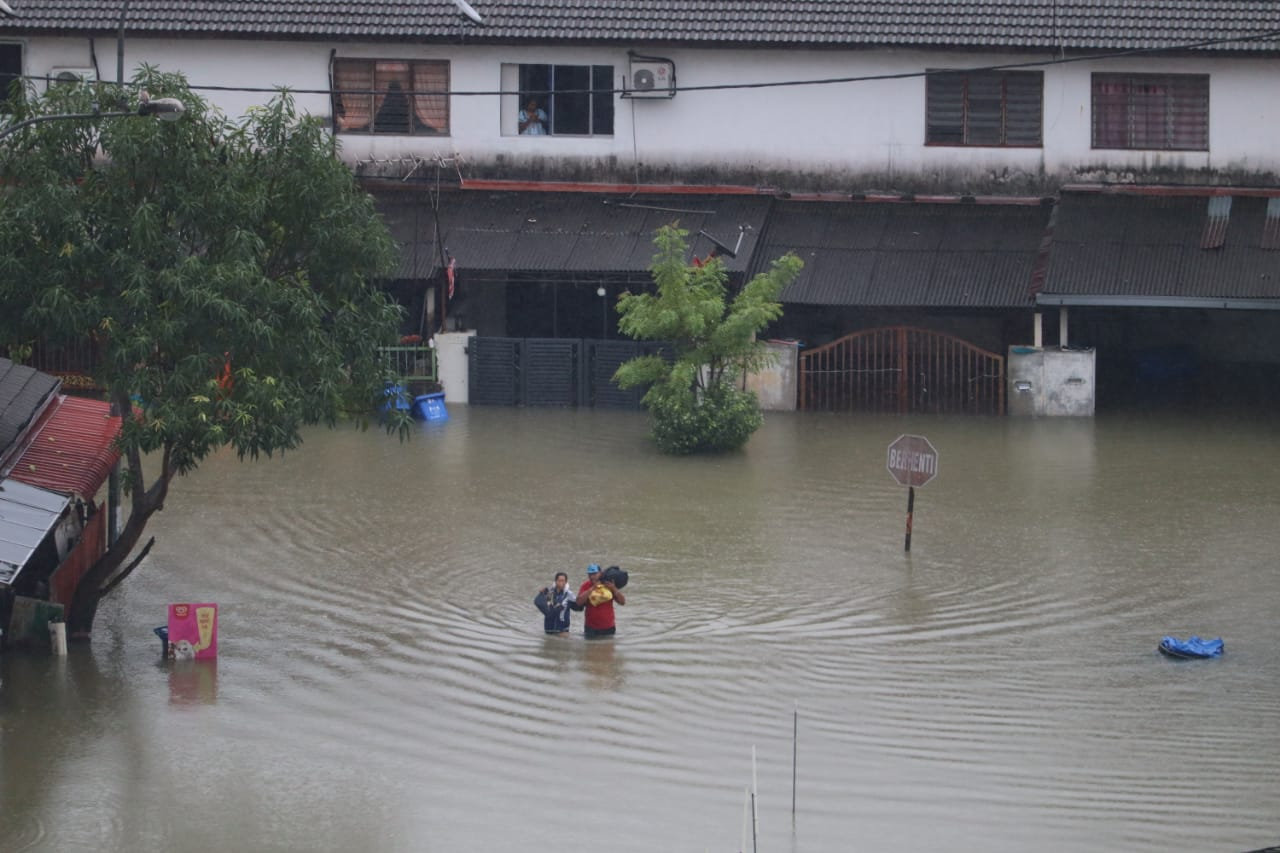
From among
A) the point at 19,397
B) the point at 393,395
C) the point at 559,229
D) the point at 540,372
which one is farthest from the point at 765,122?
the point at 19,397

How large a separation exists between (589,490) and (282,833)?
42.8 ft

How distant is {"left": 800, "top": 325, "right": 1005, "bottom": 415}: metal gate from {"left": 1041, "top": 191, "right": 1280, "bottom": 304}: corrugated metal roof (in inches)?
75.1

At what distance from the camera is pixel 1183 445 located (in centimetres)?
2983

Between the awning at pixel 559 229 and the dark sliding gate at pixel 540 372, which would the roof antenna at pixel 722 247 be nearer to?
the awning at pixel 559 229

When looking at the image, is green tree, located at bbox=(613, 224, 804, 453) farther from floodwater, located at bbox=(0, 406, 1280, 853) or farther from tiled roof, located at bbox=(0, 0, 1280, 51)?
tiled roof, located at bbox=(0, 0, 1280, 51)

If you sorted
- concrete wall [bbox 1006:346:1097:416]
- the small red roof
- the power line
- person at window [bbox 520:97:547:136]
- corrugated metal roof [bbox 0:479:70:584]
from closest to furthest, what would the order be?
corrugated metal roof [bbox 0:479:70:584] → the small red roof → the power line → concrete wall [bbox 1006:346:1097:416] → person at window [bbox 520:97:547:136]

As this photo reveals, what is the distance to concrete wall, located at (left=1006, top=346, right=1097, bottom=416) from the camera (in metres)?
32.2

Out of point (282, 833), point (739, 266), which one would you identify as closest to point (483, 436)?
point (739, 266)

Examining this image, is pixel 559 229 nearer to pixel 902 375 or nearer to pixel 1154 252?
pixel 902 375

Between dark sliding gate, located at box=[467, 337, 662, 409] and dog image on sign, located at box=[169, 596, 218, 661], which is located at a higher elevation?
dark sliding gate, located at box=[467, 337, 662, 409]

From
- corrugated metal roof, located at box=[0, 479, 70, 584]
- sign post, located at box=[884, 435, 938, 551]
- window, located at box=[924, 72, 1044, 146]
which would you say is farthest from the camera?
window, located at box=[924, 72, 1044, 146]

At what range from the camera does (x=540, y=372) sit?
110ft

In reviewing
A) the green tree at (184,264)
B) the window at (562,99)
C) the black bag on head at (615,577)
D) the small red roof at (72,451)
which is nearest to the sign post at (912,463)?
the black bag on head at (615,577)

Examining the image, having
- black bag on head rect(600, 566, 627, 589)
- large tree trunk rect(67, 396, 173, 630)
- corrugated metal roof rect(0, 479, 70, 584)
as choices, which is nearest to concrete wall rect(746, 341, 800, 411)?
black bag on head rect(600, 566, 627, 589)
